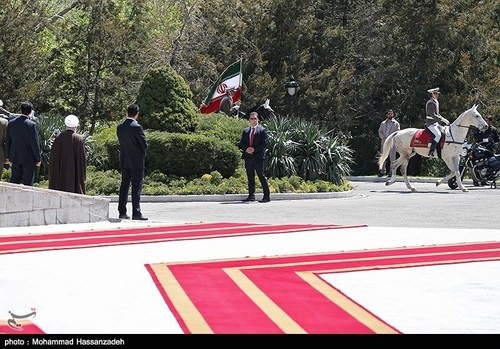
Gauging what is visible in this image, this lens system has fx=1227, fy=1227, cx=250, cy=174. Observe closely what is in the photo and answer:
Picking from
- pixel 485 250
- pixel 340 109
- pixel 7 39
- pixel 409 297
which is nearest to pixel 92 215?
pixel 485 250

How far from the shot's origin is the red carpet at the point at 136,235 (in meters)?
15.8

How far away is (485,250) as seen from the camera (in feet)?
50.9

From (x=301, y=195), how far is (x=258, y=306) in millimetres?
17469

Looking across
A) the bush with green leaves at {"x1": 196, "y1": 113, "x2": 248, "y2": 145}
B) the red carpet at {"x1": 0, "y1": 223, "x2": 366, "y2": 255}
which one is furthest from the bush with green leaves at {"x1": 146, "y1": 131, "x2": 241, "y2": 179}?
the red carpet at {"x1": 0, "y1": 223, "x2": 366, "y2": 255}

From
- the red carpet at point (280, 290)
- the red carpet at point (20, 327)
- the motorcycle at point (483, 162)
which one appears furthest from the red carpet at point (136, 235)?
the motorcycle at point (483, 162)

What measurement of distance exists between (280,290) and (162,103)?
18.3 meters

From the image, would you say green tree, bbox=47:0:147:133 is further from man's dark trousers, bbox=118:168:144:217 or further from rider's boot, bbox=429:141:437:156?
man's dark trousers, bbox=118:168:144:217

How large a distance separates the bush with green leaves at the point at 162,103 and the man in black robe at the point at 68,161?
9.32 meters

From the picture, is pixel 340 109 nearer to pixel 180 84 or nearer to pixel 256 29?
pixel 256 29

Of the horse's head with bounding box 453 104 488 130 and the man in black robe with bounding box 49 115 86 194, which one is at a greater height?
the horse's head with bounding box 453 104 488 130

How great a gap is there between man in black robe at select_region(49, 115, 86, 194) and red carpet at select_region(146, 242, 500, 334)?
637cm

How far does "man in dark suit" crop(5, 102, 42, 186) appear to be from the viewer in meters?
21.3

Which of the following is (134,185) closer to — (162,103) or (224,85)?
(162,103)

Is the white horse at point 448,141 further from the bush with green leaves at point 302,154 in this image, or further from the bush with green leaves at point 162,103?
the bush with green leaves at point 162,103
